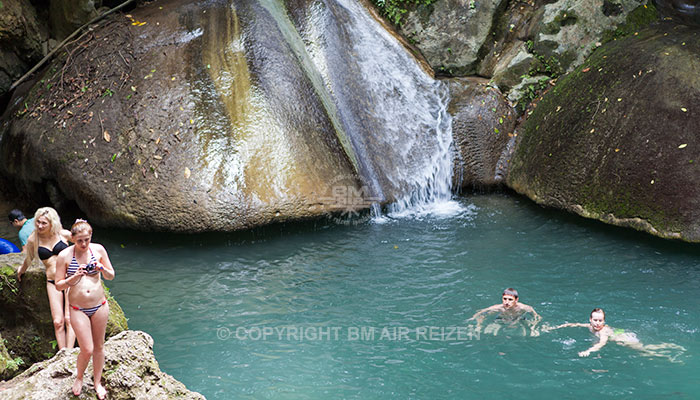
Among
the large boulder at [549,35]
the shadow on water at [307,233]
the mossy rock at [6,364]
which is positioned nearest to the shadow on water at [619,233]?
the shadow on water at [307,233]

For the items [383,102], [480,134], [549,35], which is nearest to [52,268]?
[383,102]

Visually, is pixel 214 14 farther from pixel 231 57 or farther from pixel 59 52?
pixel 59 52

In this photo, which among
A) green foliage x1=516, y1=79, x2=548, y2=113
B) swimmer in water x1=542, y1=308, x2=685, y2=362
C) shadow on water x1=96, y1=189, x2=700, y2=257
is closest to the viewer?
swimmer in water x1=542, y1=308, x2=685, y2=362

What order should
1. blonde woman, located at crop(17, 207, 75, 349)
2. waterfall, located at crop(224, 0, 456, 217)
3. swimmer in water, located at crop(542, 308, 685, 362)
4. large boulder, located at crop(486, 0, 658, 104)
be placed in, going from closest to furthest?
blonde woman, located at crop(17, 207, 75, 349) < swimmer in water, located at crop(542, 308, 685, 362) < waterfall, located at crop(224, 0, 456, 217) < large boulder, located at crop(486, 0, 658, 104)

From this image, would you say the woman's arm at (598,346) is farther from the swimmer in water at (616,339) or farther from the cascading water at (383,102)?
the cascading water at (383,102)

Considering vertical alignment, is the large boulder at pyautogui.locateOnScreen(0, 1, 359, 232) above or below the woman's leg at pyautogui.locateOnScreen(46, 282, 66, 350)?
above

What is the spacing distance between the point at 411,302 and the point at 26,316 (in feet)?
13.8

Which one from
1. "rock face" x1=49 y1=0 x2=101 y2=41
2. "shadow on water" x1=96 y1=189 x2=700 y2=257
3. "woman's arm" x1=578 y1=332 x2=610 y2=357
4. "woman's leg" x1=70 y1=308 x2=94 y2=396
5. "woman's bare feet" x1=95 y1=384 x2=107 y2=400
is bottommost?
"woman's arm" x1=578 y1=332 x2=610 y2=357

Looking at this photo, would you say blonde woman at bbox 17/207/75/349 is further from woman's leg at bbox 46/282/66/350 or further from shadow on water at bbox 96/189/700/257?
shadow on water at bbox 96/189/700/257

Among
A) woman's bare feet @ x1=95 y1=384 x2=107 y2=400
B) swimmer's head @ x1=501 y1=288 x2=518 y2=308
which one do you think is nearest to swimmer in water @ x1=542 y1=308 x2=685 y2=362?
swimmer's head @ x1=501 y1=288 x2=518 y2=308

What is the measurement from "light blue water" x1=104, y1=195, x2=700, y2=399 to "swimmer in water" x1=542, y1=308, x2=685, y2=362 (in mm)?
100

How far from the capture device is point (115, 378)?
4.34m

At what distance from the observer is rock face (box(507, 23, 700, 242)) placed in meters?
9.20

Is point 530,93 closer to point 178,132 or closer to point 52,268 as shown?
point 178,132
